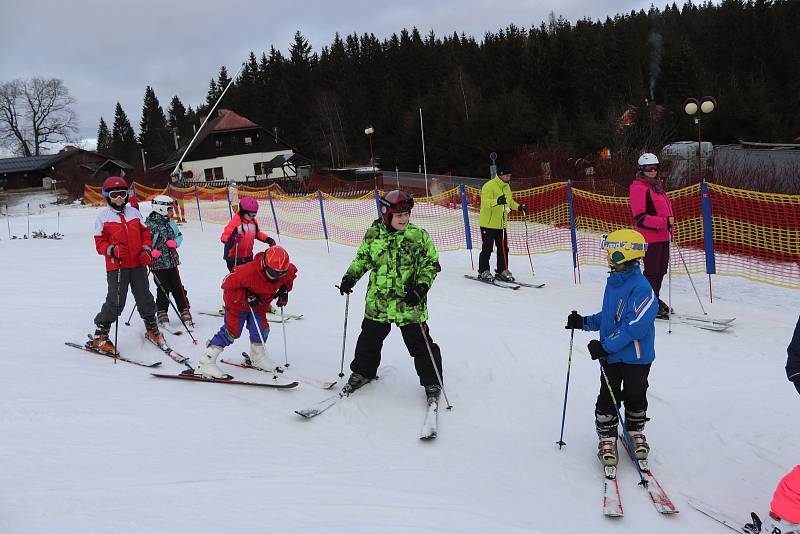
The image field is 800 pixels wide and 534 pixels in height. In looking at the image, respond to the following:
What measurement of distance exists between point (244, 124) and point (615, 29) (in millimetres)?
33065

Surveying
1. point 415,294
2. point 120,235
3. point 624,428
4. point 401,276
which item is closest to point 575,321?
point 624,428

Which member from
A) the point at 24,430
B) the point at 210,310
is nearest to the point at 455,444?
the point at 24,430

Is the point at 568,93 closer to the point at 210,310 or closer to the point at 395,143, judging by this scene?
the point at 395,143

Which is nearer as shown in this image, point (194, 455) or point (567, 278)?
point (194, 455)

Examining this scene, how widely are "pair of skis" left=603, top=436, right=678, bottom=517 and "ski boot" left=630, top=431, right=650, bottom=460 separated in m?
0.04

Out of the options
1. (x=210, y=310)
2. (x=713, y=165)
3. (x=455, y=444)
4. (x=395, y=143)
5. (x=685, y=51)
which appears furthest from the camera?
(x=395, y=143)

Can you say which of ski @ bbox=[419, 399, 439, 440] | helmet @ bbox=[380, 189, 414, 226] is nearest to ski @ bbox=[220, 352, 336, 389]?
ski @ bbox=[419, 399, 439, 440]

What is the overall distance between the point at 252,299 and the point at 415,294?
154 cm

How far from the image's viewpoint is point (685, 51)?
138ft

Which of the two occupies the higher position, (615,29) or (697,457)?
(615,29)

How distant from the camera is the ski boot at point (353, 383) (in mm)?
5141

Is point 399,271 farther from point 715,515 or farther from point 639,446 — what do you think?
point 715,515

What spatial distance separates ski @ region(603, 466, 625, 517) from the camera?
3412 mm

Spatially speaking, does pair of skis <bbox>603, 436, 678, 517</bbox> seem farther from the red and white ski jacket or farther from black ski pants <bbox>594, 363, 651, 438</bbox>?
the red and white ski jacket
